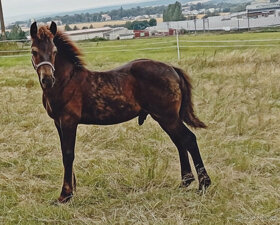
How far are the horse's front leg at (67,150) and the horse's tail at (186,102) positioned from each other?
967 mm

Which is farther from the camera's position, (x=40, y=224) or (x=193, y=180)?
(x=193, y=180)

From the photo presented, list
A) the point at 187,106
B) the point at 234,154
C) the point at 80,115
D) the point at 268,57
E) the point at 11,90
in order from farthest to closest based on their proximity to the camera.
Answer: the point at 268,57, the point at 11,90, the point at 234,154, the point at 187,106, the point at 80,115

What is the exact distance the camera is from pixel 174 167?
427cm

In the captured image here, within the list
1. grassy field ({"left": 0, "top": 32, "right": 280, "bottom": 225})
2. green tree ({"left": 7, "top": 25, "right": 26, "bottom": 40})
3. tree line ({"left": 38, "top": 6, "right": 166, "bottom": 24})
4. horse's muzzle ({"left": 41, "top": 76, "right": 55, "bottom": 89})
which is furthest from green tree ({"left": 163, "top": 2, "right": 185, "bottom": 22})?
horse's muzzle ({"left": 41, "top": 76, "right": 55, "bottom": 89})

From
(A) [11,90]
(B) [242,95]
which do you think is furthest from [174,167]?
(A) [11,90]

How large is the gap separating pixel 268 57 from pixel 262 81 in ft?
9.04

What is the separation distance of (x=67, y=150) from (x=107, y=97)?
0.55 metres

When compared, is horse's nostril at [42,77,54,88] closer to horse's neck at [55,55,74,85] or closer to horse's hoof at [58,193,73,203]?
horse's neck at [55,55,74,85]

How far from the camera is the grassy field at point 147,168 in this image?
3275mm

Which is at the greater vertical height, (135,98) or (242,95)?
(135,98)

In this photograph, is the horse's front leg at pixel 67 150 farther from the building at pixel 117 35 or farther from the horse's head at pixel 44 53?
the building at pixel 117 35

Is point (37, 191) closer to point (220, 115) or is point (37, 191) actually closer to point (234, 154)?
point (234, 154)

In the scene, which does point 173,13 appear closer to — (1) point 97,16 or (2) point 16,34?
(1) point 97,16

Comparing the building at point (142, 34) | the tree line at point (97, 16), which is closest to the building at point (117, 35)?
the building at point (142, 34)
